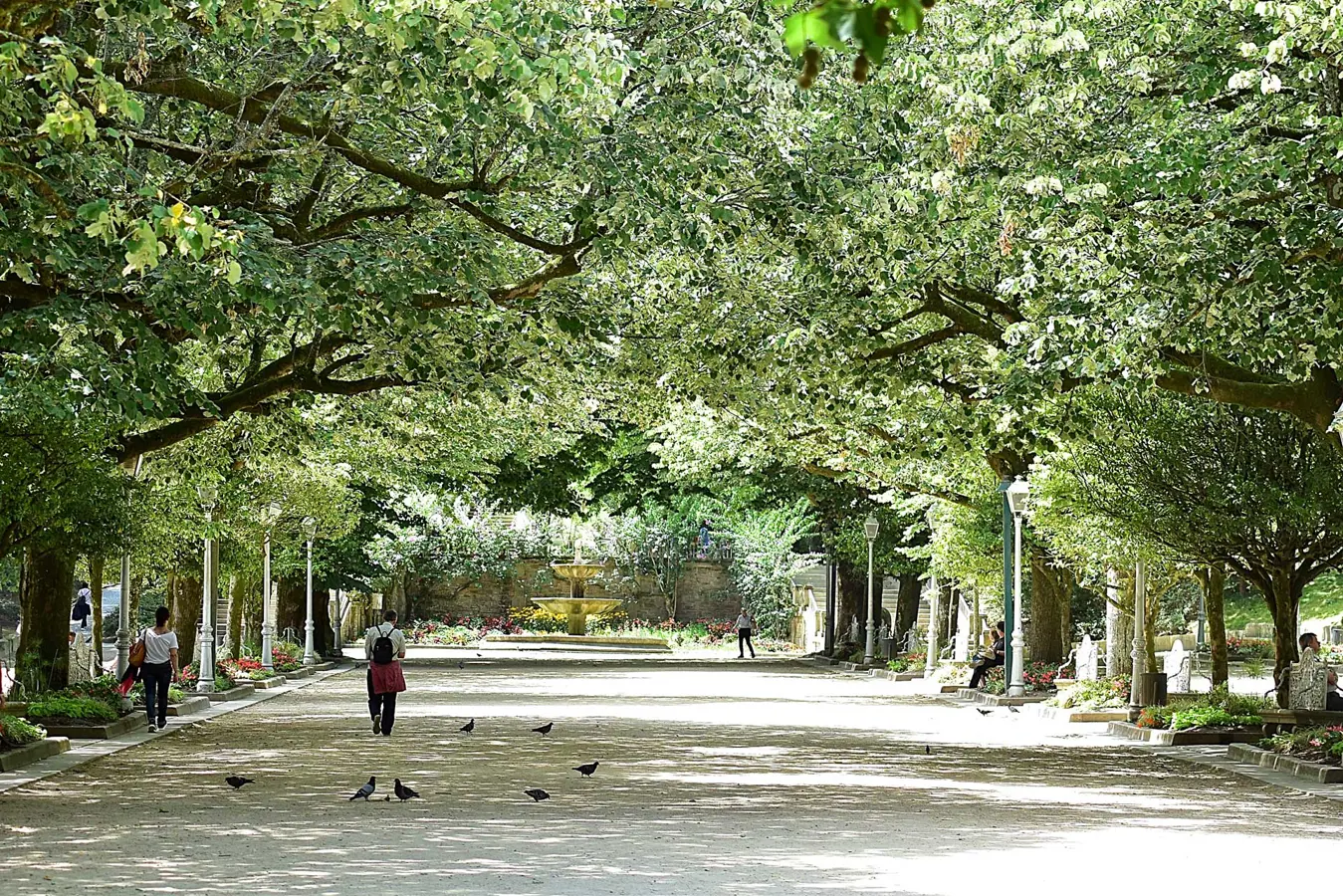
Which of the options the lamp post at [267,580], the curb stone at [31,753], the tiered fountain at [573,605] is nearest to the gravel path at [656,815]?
the curb stone at [31,753]

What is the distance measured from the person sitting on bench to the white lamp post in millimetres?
1083

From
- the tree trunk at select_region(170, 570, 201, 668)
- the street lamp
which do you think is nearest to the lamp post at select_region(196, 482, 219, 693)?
the tree trunk at select_region(170, 570, 201, 668)

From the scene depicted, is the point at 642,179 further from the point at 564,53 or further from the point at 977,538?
the point at 977,538

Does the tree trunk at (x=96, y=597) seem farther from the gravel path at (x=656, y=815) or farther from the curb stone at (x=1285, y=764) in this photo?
the curb stone at (x=1285, y=764)

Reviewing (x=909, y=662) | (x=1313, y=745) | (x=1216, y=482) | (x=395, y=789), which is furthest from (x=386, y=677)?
(x=909, y=662)

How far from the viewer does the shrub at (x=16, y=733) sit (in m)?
17.8

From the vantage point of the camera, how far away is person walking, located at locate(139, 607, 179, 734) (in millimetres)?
22031

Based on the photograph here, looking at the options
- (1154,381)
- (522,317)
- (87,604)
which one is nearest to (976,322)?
(1154,381)

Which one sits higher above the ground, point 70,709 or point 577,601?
point 577,601

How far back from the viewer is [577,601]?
6675 centimetres

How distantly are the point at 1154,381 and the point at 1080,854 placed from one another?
248 inches

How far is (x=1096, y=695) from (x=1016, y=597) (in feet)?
7.71

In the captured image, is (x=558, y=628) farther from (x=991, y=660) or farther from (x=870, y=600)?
(x=991, y=660)

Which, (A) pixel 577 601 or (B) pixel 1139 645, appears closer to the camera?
(B) pixel 1139 645
